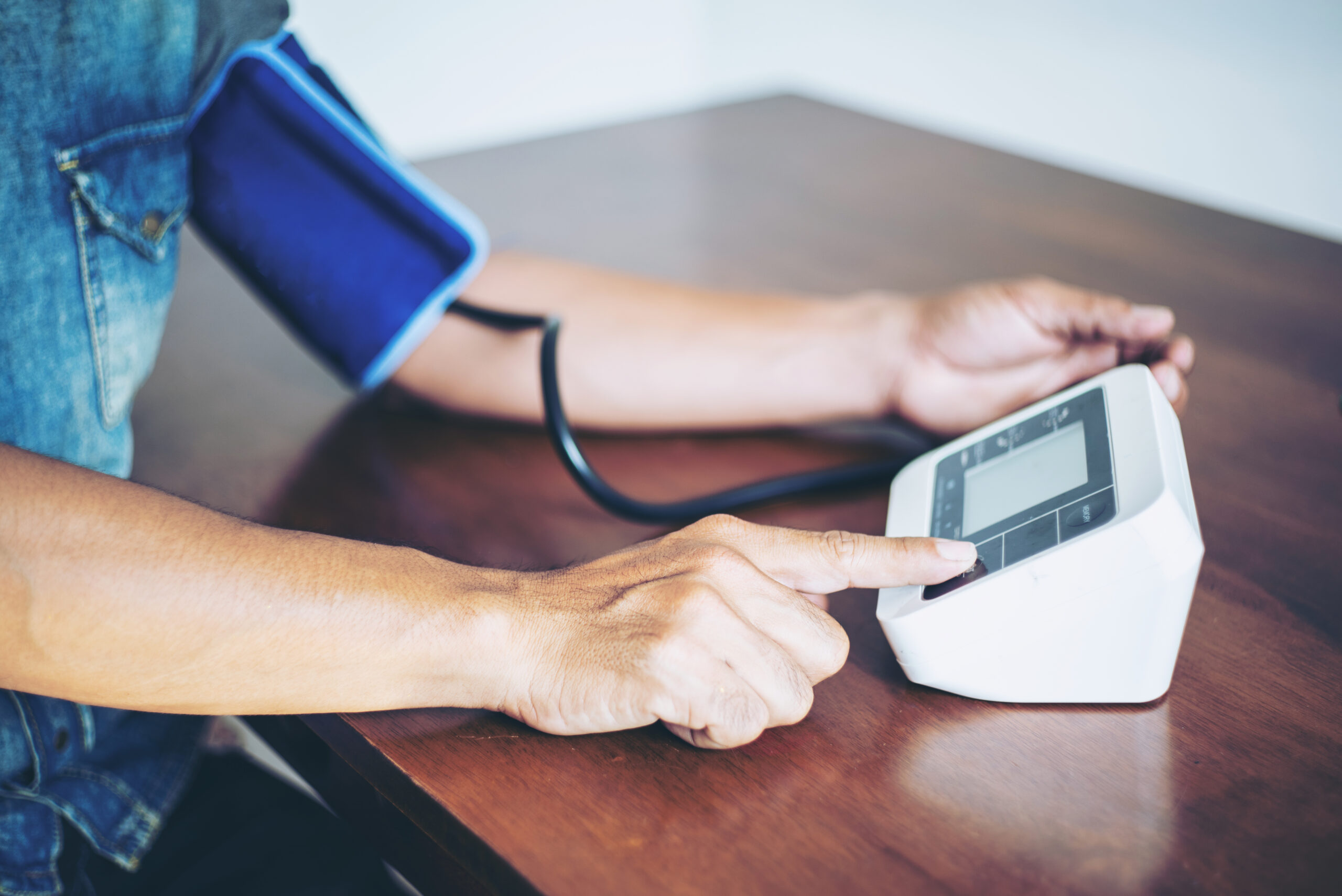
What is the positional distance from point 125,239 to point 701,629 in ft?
1.51

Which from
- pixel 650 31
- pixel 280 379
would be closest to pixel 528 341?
pixel 280 379

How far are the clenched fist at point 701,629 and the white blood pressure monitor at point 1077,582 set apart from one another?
0.09 feet

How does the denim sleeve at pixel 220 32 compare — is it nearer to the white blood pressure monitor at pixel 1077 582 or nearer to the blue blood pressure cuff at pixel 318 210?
the blue blood pressure cuff at pixel 318 210

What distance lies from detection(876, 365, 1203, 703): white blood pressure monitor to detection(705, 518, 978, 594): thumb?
0.01m

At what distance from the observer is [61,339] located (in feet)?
1.91

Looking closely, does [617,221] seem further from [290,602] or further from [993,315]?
[290,602]

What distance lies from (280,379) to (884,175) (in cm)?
70

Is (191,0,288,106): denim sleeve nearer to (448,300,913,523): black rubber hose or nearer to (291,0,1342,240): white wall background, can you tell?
(448,300,913,523): black rubber hose

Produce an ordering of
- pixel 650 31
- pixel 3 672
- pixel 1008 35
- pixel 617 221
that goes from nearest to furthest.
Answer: pixel 3 672 < pixel 617 221 < pixel 1008 35 < pixel 650 31

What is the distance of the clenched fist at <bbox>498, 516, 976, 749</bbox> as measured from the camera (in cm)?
44

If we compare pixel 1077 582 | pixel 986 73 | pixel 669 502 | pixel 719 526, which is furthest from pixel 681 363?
pixel 986 73

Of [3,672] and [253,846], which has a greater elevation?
[3,672]

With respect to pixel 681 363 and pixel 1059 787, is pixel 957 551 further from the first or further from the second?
pixel 681 363

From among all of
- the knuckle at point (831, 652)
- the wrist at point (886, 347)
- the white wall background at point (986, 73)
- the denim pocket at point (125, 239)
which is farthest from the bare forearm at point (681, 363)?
the white wall background at point (986, 73)
